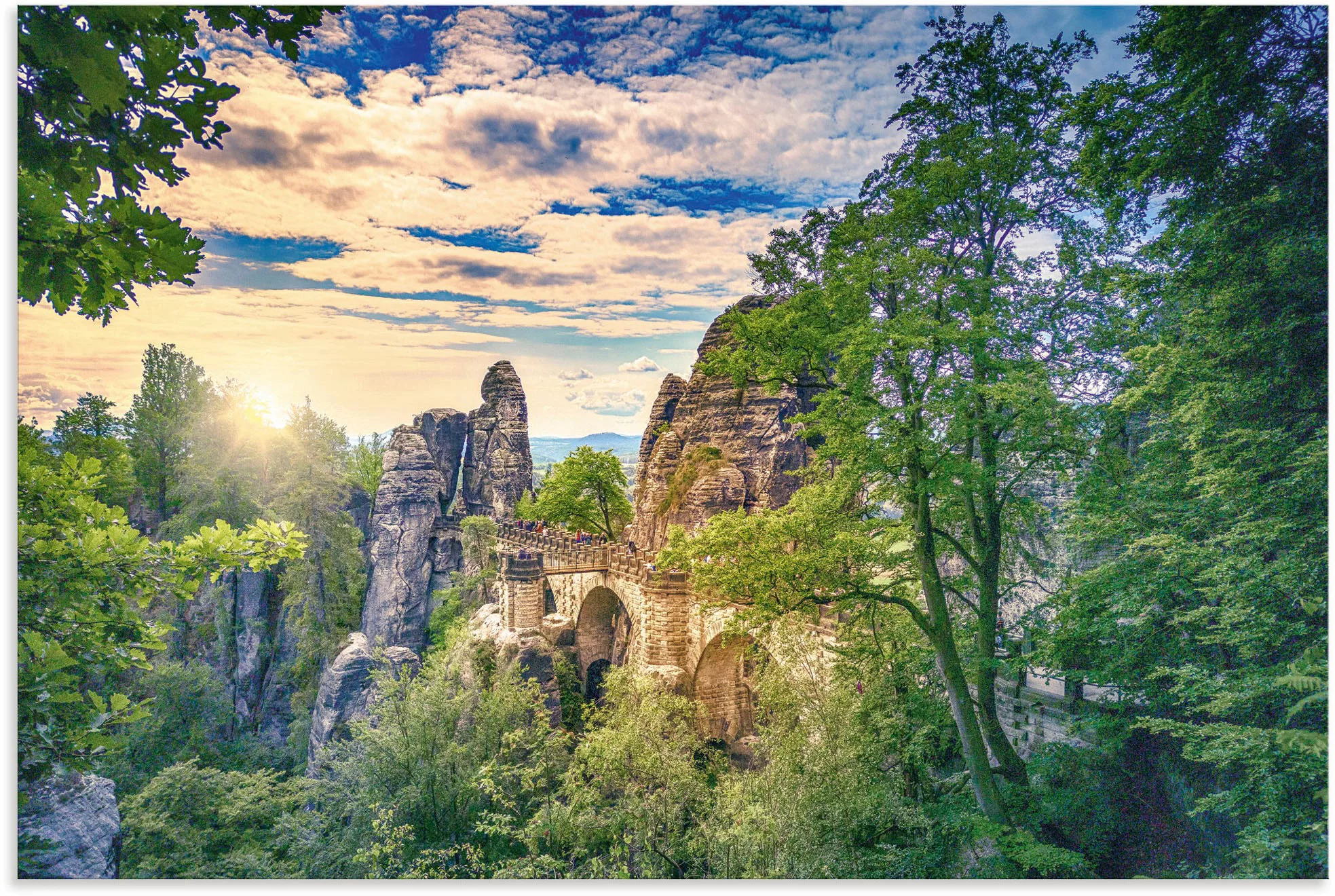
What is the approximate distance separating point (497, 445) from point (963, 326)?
27326 millimetres

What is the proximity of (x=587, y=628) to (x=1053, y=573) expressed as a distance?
14546 millimetres

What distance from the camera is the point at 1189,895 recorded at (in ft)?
16.0

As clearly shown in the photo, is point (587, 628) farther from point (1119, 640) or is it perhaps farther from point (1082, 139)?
point (1082, 139)

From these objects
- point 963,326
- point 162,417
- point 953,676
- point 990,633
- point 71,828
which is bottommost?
point 71,828

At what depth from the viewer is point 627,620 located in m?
18.8

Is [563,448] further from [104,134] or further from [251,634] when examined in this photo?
[104,134]

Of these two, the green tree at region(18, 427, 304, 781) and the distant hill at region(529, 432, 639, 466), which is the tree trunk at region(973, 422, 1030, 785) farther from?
the distant hill at region(529, 432, 639, 466)

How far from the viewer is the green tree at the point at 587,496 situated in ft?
84.0

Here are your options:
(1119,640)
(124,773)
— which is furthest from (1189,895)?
(124,773)

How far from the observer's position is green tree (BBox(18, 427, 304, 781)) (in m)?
3.34

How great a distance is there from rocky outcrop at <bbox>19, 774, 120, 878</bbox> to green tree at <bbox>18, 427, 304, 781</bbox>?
1.77 meters

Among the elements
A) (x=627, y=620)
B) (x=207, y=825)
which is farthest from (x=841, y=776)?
(x=207, y=825)

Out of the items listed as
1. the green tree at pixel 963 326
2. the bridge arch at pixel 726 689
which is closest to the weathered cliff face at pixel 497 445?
the bridge arch at pixel 726 689

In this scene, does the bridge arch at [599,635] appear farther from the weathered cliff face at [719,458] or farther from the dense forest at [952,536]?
the dense forest at [952,536]
